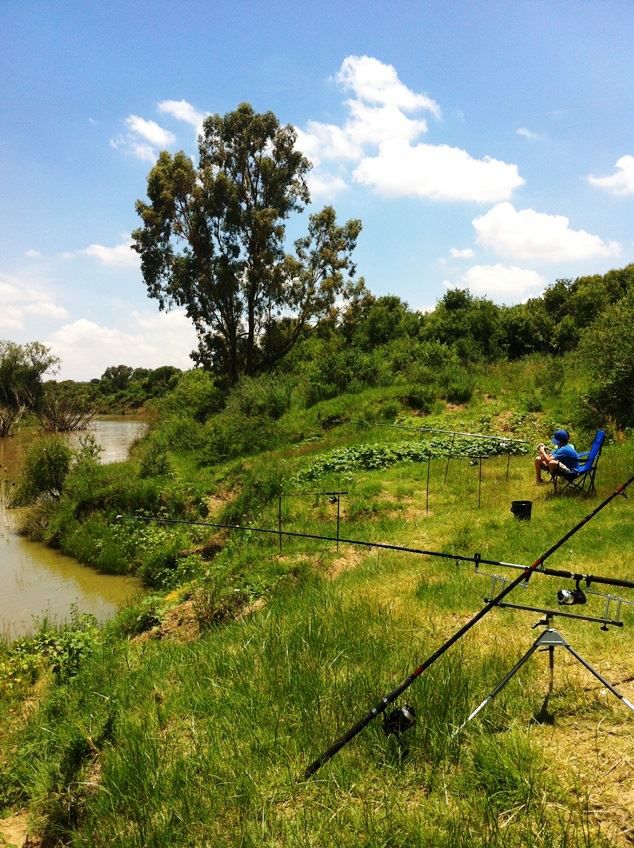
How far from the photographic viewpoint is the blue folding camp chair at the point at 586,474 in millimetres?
9367

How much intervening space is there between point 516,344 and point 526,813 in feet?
95.9

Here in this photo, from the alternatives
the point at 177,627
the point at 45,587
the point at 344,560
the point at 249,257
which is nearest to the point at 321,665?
the point at 177,627

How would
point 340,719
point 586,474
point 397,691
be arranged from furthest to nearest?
1. point 586,474
2. point 340,719
3. point 397,691

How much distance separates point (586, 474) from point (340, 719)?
294 inches

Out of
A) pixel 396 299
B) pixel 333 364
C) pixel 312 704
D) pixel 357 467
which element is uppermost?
pixel 396 299

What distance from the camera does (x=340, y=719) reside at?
368 cm

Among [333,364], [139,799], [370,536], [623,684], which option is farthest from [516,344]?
[139,799]

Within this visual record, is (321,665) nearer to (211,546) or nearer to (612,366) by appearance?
(211,546)

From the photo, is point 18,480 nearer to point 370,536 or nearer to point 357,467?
point 357,467

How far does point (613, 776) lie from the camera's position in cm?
297

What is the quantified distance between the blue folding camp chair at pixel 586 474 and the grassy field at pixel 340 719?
56.1 inches

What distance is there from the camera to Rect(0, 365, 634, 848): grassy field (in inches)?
114

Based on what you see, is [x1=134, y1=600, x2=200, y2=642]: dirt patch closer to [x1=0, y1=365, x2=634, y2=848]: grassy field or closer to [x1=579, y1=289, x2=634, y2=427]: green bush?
[x1=0, y1=365, x2=634, y2=848]: grassy field

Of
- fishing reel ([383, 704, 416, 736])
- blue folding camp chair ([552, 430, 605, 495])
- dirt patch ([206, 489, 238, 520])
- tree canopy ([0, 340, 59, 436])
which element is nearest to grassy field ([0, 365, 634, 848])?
fishing reel ([383, 704, 416, 736])
